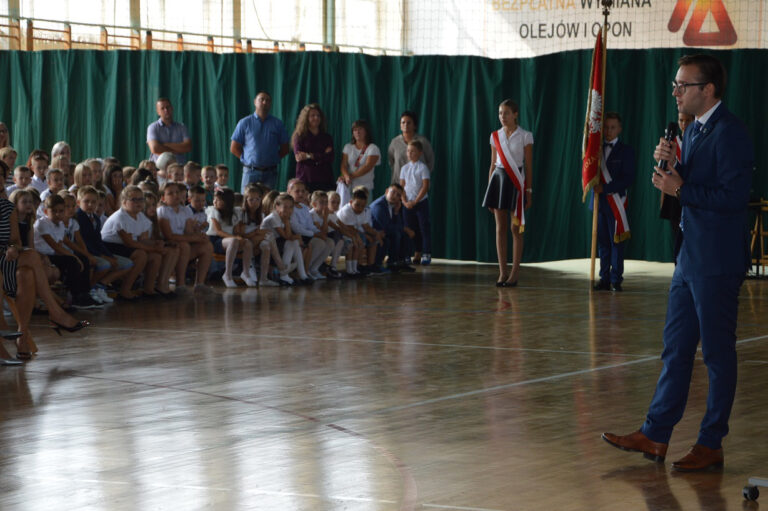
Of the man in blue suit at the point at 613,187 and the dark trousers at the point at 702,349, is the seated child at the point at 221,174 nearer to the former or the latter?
the man in blue suit at the point at 613,187

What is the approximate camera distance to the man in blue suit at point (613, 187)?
11875 millimetres

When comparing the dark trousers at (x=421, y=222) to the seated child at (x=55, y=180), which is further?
the dark trousers at (x=421, y=222)

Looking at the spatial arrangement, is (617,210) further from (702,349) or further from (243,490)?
(243,490)

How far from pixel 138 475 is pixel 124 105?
12365 mm

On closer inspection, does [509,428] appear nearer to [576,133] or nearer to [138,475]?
[138,475]

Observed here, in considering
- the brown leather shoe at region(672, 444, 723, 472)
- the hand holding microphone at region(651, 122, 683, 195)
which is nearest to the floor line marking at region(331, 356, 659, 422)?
the brown leather shoe at region(672, 444, 723, 472)

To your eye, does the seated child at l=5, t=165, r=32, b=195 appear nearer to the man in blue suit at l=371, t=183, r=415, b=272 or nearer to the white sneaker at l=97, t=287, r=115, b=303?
the white sneaker at l=97, t=287, r=115, b=303

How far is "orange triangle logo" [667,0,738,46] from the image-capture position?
21375 mm

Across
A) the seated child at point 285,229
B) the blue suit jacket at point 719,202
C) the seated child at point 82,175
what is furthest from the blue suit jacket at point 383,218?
the blue suit jacket at point 719,202

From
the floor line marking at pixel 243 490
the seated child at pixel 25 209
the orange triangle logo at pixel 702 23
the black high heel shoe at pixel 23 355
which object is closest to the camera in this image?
the floor line marking at pixel 243 490

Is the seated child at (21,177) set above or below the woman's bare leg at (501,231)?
above

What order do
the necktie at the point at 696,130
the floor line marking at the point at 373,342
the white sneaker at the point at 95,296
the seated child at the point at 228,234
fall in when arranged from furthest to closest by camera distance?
the seated child at the point at 228,234, the white sneaker at the point at 95,296, the floor line marking at the point at 373,342, the necktie at the point at 696,130

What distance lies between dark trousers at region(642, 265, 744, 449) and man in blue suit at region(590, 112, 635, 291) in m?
6.98

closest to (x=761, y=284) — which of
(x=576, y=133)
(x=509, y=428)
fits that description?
(x=576, y=133)
